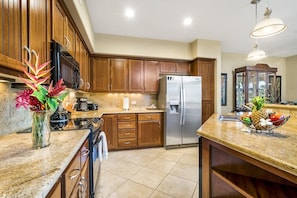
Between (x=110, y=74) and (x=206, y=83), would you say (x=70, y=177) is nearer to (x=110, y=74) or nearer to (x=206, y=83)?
(x=110, y=74)

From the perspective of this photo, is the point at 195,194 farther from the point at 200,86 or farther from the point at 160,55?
the point at 160,55

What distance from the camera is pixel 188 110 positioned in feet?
12.4

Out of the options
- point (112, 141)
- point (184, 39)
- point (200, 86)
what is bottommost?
point (112, 141)

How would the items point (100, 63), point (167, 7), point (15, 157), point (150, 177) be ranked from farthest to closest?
point (100, 63) < point (167, 7) < point (150, 177) < point (15, 157)

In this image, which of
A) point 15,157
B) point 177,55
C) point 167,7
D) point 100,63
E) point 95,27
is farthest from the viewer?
point 177,55

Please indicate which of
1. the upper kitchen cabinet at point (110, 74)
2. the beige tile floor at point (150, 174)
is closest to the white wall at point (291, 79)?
the beige tile floor at point (150, 174)

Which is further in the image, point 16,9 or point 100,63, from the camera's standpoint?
point 100,63

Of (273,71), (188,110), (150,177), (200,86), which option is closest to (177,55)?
(200,86)

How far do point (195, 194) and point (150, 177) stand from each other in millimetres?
703

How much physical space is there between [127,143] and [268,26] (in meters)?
3.24

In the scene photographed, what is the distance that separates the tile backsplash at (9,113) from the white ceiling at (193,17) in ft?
6.20

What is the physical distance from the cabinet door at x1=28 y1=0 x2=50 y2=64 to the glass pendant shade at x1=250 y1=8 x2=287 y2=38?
230 centimetres

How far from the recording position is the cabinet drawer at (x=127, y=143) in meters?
3.54

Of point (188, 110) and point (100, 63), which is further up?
point (100, 63)
